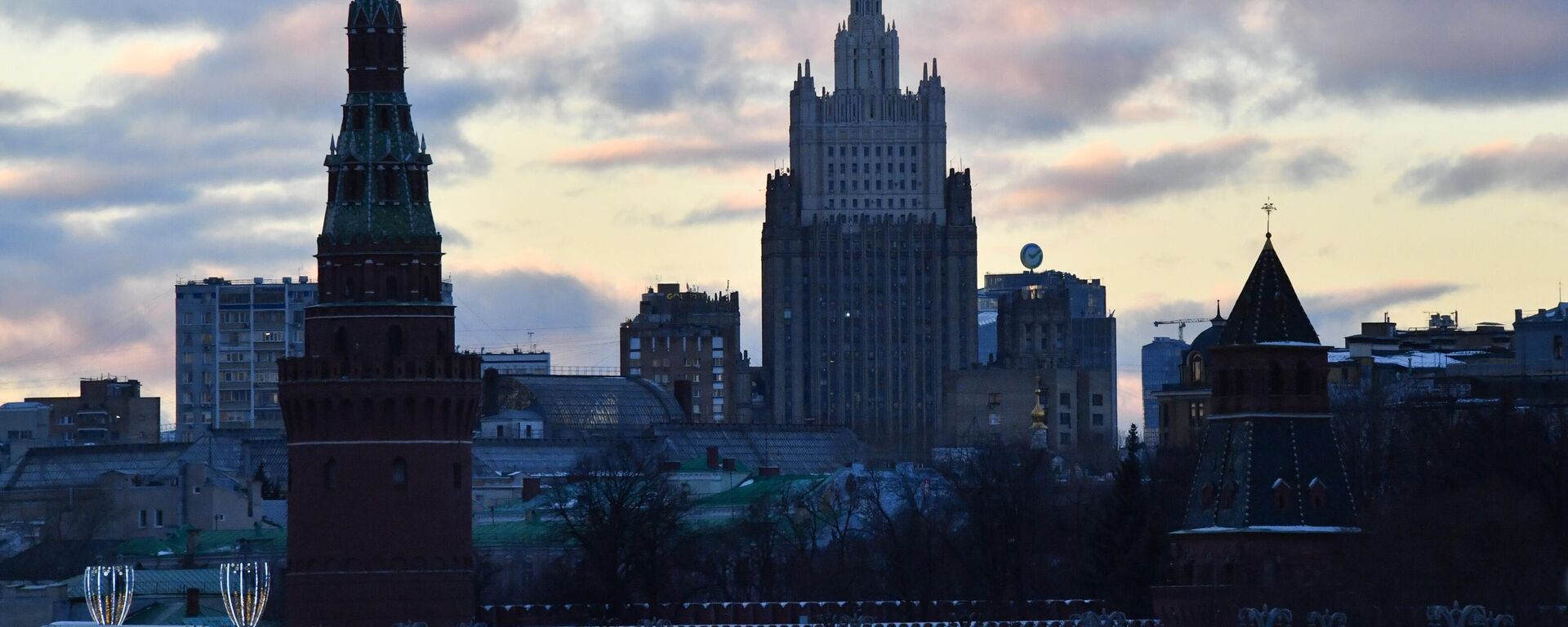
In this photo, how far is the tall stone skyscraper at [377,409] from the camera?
152 m

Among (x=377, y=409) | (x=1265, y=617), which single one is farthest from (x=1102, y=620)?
(x=377, y=409)

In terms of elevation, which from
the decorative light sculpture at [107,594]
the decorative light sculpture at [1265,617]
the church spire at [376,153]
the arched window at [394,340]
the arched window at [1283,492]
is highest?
the church spire at [376,153]

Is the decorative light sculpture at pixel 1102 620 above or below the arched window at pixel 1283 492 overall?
below

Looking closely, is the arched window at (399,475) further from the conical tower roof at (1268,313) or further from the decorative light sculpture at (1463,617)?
the decorative light sculpture at (1463,617)

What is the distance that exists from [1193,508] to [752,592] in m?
42.3

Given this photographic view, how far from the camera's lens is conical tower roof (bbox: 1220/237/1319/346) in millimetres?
146375

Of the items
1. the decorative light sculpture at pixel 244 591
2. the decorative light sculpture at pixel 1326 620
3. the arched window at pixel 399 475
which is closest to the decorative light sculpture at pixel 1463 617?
the decorative light sculpture at pixel 1326 620

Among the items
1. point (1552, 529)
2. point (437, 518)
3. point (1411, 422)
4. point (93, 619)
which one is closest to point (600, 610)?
point (437, 518)

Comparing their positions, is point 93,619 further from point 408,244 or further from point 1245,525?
point 1245,525

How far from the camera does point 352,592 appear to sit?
151 m

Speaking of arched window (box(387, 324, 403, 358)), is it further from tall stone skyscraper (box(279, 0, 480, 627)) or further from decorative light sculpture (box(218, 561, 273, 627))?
decorative light sculpture (box(218, 561, 273, 627))

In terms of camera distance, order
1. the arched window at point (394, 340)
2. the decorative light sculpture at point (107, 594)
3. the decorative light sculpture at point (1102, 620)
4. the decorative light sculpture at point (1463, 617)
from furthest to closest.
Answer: the decorative light sculpture at point (107, 594)
the arched window at point (394, 340)
the decorative light sculpture at point (1102, 620)
the decorative light sculpture at point (1463, 617)

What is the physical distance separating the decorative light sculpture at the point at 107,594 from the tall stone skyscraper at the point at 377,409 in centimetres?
921

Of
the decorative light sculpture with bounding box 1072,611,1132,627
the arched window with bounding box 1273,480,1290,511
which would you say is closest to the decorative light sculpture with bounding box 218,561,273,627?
the decorative light sculpture with bounding box 1072,611,1132,627
